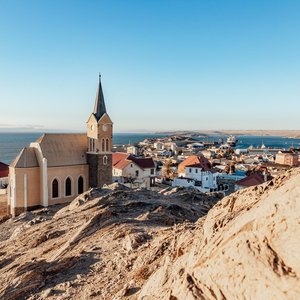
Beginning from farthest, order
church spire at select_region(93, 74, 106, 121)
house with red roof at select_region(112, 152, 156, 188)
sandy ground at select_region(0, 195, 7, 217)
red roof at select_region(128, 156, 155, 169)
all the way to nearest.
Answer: red roof at select_region(128, 156, 155, 169), house with red roof at select_region(112, 152, 156, 188), church spire at select_region(93, 74, 106, 121), sandy ground at select_region(0, 195, 7, 217)

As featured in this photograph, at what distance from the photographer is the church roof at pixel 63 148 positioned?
118 feet

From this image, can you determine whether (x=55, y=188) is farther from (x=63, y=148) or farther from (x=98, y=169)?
(x=98, y=169)

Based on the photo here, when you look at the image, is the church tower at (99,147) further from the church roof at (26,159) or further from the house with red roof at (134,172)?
the church roof at (26,159)

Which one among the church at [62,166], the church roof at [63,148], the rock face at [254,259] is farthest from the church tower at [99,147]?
the rock face at [254,259]

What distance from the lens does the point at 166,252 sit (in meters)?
10.9

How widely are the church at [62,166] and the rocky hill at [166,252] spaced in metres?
12.8

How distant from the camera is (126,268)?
11258mm

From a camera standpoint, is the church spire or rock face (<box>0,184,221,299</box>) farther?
the church spire

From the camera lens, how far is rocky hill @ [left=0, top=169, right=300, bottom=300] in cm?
570

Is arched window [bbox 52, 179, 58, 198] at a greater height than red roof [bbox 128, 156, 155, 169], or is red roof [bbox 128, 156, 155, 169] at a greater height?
red roof [bbox 128, 156, 155, 169]

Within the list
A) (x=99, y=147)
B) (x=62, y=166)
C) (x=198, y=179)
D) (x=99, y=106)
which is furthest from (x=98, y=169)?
(x=198, y=179)

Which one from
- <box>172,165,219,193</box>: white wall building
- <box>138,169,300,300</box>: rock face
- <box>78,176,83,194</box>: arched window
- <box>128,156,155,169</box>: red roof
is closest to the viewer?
<box>138,169,300,300</box>: rock face

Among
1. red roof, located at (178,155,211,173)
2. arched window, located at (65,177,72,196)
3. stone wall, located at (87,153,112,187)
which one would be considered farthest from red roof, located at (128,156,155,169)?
arched window, located at (65,177,72,196)

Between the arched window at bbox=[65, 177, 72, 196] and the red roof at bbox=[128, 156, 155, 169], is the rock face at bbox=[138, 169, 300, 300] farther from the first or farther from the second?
the red roof at bbox=[128, 156, 155, 169]
